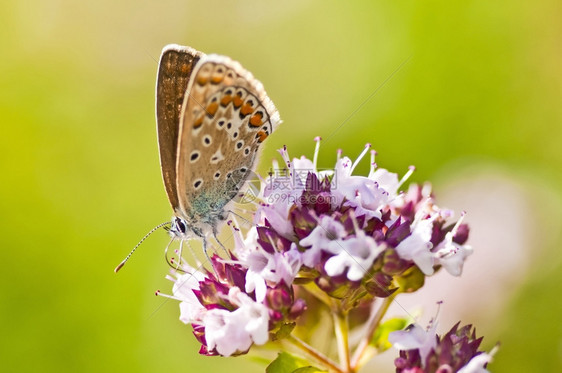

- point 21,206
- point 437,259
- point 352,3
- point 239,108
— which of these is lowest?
point 21,206

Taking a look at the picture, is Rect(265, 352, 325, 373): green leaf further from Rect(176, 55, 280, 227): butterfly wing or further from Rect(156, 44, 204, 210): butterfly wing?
Rect(156, 44, 204, 210): butterfly wing

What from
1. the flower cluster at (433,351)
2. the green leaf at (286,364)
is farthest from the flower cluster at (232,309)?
the flower cluster at (433,351)

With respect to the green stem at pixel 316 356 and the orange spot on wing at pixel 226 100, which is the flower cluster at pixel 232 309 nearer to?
the green stem at pixel 316 356

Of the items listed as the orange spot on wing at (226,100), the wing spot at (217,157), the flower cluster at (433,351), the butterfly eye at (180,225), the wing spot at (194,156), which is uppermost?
the orange spot on wing at (226,100)

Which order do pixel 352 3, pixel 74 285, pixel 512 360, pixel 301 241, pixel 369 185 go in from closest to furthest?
pixel 301 241, pixel 369 185, pixel 512 360, pixel 74 285, pixel 352 3

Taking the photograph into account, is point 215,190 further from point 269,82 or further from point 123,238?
point 269,82

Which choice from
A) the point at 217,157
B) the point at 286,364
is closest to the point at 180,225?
the point at 217,157

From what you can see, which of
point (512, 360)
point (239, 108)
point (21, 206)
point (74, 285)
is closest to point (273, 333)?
point (239, 108)
